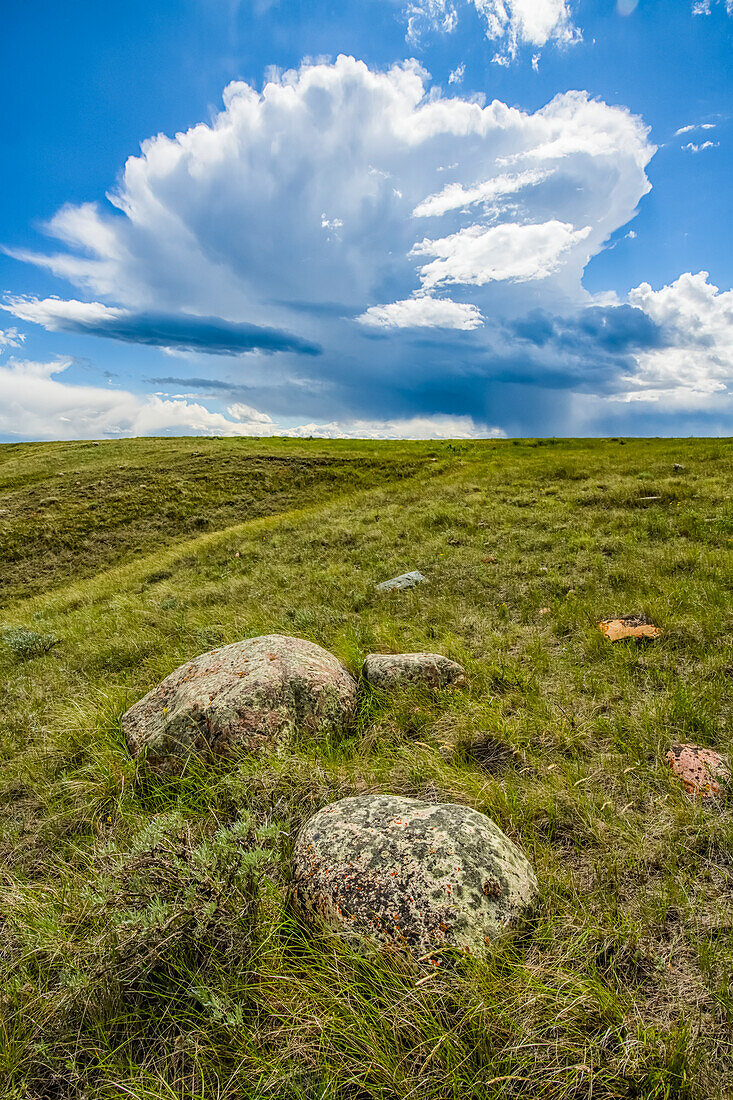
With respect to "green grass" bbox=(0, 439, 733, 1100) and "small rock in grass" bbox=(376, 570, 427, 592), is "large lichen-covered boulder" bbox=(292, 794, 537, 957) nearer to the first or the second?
"green grass" bbox=(0, 439, 733, 1100)

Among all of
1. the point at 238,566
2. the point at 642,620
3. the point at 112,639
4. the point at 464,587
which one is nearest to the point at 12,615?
the point at 238,566

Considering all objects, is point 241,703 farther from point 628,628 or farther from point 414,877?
point 628,628

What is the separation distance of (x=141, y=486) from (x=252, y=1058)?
120 ft

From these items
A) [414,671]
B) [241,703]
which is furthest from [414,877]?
[414,671]

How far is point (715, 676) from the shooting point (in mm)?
5172

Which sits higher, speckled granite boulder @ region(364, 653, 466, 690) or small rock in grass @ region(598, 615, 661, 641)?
small rock in grass @ region(598, 615, 661, 641)

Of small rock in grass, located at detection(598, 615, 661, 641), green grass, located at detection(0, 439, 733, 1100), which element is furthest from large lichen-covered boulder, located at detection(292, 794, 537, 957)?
small rock in grass, located at detection(598, 615, 661, 641)

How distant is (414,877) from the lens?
2.59m

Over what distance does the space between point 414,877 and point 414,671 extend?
9.93 ft

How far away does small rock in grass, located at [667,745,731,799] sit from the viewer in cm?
352

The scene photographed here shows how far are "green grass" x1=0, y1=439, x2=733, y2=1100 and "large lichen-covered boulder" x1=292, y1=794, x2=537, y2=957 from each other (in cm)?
13

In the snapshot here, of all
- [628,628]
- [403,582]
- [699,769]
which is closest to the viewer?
[699,769]

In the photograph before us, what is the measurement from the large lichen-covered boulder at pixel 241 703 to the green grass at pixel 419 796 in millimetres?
239

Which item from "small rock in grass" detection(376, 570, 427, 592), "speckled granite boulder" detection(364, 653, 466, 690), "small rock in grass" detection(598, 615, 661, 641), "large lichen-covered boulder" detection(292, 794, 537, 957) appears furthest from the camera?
"small rock in grass" detection(376, 570, 427, 592)
